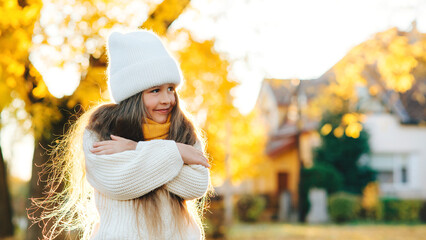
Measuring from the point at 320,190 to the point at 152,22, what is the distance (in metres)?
13.6

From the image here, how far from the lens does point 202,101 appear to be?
25.8 ft

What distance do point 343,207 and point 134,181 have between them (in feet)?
51.2

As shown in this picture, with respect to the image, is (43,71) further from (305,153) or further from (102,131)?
(305,153)

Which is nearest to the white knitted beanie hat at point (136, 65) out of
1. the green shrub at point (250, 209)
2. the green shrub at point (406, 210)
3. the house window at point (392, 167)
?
the green shrub at point (250, 209)

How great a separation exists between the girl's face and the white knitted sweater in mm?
192

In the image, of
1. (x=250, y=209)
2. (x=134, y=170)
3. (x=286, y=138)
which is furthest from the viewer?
(x=286, y=138)

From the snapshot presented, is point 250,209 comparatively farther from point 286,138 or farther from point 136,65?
point 136,65

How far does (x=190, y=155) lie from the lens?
8.34 ft

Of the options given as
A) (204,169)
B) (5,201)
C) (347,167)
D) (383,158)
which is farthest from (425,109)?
(204,169)

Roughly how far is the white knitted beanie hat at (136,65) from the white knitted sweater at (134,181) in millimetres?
310

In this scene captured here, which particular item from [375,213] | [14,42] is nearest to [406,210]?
[375,213]

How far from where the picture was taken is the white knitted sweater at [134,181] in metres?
2.40

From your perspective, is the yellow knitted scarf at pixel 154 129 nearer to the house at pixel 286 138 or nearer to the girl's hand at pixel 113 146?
the girl's hand at pixel 113 146

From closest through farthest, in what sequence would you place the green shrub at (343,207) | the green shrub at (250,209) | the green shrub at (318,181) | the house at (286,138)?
the green shrub at (343,207) → the green shrub at (318,181) → the green shrub at (250,209) → the house at (286,138)
